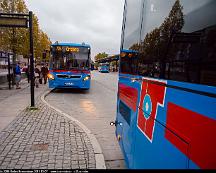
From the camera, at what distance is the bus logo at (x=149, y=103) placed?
2.40 m

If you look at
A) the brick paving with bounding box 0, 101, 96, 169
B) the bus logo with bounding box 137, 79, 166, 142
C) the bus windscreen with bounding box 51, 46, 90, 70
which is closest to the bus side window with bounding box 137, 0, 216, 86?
the bus logo with bounding box 137, 79, 166, 142

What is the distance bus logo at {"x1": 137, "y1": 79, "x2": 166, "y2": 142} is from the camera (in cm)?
240

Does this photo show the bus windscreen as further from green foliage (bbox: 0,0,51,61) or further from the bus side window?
the bus side window

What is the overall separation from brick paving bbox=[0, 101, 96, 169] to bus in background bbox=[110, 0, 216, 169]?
1.43 m

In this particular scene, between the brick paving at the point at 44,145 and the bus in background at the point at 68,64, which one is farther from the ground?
the bus in background at the point at 68,64

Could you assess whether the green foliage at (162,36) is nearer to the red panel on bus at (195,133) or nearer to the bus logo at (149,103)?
the bus logo at (149,103)

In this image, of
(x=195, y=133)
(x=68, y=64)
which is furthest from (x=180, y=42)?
(x=68, y=64)

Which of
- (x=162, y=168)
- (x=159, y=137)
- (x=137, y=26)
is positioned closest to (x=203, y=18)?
(x=159, y=137)

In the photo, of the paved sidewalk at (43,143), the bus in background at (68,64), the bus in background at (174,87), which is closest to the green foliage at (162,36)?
the bus in background at (174,87)

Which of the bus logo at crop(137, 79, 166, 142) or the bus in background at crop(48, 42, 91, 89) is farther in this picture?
the bus in background at crop(48, 42, 91, 89)

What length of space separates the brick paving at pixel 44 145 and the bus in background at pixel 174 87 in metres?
1.43

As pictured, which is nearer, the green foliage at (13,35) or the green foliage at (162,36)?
the green foliage at (162,36)

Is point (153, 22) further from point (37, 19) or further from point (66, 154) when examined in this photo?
point (37, 19)

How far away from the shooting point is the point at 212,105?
4.93 ft
